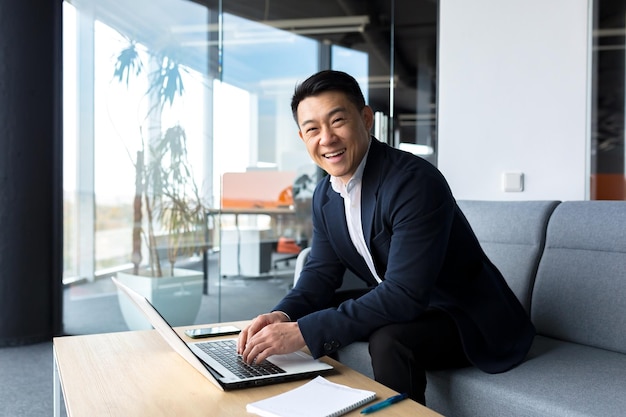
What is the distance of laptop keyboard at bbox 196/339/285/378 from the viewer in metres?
1.35

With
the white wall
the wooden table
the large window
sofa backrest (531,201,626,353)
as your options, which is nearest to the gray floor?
the large window

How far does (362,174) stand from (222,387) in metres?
0.75

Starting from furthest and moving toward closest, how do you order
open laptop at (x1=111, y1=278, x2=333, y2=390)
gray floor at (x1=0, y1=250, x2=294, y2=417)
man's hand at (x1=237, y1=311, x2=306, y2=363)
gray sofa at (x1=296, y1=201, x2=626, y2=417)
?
gray floor at (x1=0, y1=250, x2=294, y2=417), gray sofa at (x1=296, y1=201, x2=626, y2=417), man's hand at (x1=237, y1=311, x2=306, y2=363), open laptop at (x1=111, y1=278, x2=333, y2=390)

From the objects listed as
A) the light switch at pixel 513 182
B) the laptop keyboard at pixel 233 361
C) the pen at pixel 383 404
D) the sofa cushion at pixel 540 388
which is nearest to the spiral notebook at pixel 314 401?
the pen at pixel 383 404

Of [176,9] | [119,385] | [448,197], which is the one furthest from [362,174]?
[176,9]

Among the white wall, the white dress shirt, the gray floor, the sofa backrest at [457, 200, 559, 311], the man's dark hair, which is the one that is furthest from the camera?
the gray floor

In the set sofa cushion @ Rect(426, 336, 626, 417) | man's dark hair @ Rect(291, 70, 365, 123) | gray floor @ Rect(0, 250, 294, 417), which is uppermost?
man's dark hair @ Rect(291, 70, 365, 123)

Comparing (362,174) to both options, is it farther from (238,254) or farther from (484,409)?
(238,254)

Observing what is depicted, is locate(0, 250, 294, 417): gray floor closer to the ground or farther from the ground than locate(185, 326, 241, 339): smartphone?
closer to the ground

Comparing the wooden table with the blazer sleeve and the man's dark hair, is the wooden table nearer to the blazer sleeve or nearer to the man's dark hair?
the blazer sleeve

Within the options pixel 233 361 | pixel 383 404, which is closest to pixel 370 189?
pixel 233 361

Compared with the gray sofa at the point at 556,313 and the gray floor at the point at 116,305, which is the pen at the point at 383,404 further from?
the gray floor at the point at 116,305

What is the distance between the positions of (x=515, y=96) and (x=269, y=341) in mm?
2222

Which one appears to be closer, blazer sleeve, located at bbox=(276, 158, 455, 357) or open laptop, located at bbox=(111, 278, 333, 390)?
open laptop, located at bbox=(111, 278, 333, 390)
